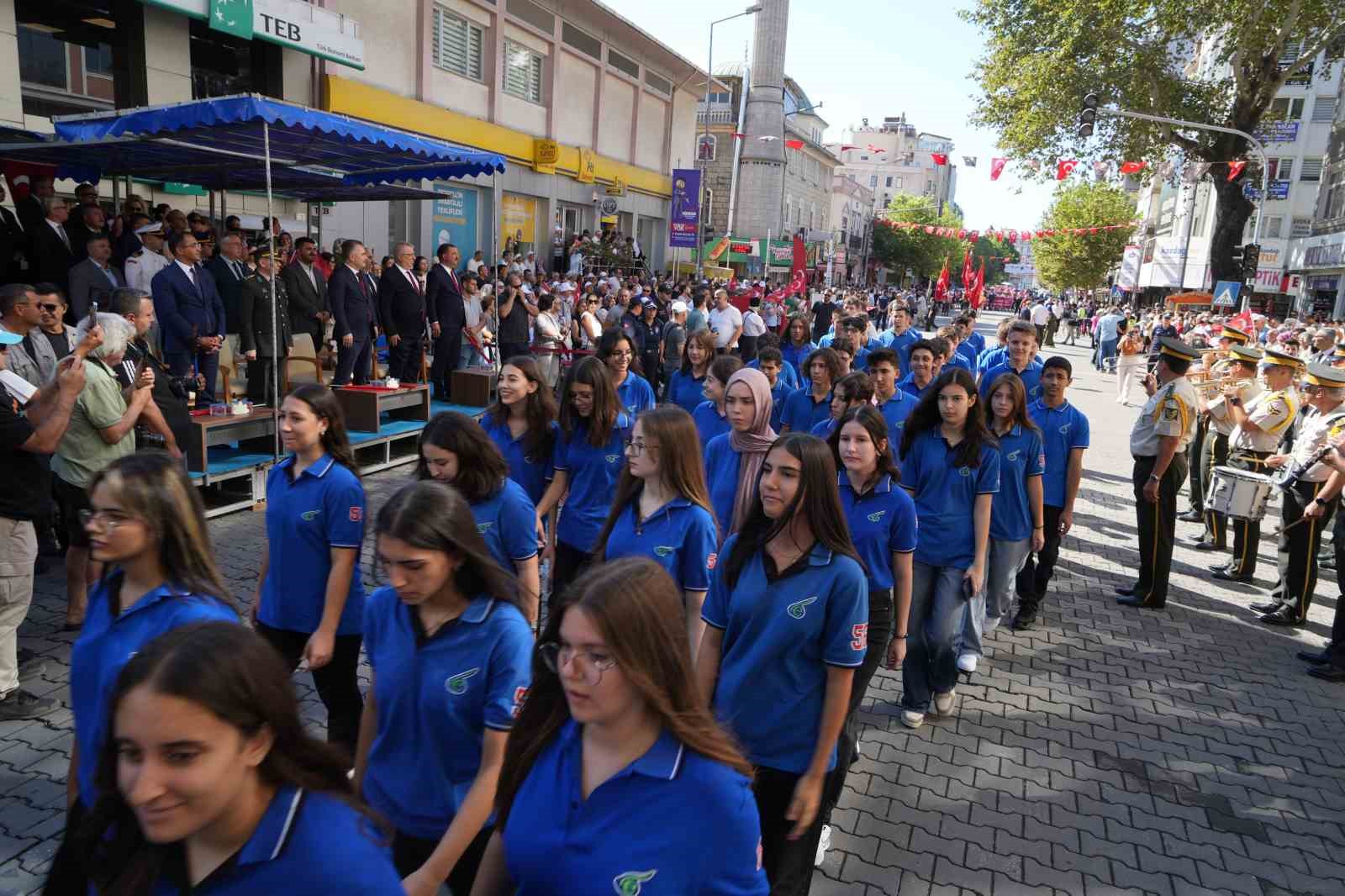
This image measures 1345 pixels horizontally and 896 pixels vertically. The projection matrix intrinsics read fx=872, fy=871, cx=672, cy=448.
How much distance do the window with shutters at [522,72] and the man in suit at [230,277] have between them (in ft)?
49.5

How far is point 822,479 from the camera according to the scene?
9.46ft

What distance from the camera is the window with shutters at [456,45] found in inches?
809

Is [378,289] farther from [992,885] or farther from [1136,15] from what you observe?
[1136,15]

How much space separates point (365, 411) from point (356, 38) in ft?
32.5

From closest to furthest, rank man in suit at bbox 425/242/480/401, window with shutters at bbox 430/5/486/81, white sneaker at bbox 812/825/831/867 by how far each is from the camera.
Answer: white sneaker at bbox 812/825/831/867, man in suit at bbox 425/242/480/401, window with shutters at bbox 430/5/486/81

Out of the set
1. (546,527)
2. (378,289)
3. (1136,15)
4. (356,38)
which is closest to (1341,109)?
(1136,15)

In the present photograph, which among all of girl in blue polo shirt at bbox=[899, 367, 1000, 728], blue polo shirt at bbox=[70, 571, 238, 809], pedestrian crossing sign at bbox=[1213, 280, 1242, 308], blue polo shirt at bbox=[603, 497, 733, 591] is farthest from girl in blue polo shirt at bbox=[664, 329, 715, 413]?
pedestrian crossing sign at bbox=[1213, 280, 1242, 308]

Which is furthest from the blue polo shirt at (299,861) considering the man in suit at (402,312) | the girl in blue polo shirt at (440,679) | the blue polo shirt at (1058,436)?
the man in suit at (402,312)

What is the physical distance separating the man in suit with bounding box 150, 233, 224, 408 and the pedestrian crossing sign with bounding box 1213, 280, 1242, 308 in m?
24.4

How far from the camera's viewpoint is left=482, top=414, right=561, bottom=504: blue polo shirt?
4883 mm

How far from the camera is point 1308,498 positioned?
6.88 meters

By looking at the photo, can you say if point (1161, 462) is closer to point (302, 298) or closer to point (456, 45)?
point (302, 298)

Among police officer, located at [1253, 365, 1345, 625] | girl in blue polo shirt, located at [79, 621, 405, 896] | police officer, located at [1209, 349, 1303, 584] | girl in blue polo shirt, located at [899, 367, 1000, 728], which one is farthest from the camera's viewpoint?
police officer, located at [1209, 349, 1303, 584]

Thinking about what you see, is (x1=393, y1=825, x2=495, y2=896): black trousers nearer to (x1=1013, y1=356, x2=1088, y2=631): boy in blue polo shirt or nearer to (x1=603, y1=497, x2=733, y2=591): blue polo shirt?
(x1=603, y1=497, x2=733, y2=591): blue polo shirt
